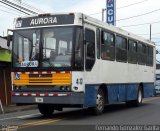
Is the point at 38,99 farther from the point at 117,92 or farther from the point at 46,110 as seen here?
the point at 117,92

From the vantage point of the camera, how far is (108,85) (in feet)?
57.6

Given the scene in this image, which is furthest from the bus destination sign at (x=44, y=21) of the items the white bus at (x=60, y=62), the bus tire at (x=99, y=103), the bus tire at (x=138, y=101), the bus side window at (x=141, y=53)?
the bus tire at (x=138, y=101)

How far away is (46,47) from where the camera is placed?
1527 cm

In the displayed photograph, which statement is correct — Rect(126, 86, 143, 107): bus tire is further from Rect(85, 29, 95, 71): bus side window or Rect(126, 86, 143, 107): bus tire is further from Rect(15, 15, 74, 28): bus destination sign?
Rect(15, 15, 74, 28): bus destination sign

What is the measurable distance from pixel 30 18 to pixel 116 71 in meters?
4.54

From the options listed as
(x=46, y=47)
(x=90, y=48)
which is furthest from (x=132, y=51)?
(x=46, y=47)

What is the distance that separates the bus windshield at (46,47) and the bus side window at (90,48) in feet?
1.71

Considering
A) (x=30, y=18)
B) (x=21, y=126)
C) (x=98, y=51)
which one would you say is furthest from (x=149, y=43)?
(x=21, y=126)

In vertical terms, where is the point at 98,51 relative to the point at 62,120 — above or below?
above

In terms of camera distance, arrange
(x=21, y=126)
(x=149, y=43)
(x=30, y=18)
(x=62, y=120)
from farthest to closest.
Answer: (x=149, y=43)
(x=30, y=18)
(x=62, y=120)
(x=21, y=126)

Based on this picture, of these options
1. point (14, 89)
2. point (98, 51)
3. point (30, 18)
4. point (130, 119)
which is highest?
point (30, 18)

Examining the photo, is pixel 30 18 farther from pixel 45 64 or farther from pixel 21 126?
pixel 21 126

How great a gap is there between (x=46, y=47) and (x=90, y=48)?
1520 millimetres

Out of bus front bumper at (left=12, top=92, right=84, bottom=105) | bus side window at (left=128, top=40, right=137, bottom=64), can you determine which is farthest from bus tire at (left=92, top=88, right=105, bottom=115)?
bus side window at (left=128, top=40, right=137, bottom=64)
